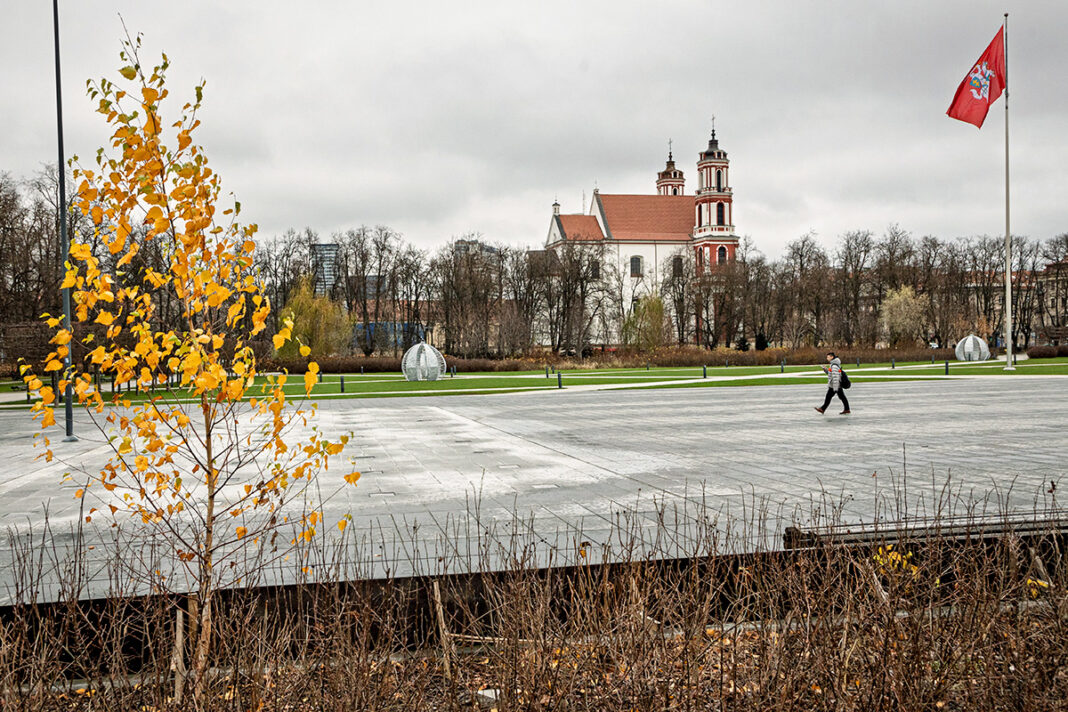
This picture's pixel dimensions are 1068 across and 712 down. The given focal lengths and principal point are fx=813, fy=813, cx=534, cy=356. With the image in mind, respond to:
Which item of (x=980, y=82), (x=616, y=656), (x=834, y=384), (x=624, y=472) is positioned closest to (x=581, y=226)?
(x=980, y=82)

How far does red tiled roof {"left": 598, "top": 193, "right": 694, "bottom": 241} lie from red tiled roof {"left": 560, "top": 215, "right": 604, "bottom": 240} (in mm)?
1811

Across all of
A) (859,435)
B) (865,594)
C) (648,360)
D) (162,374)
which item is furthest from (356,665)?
(648,360)

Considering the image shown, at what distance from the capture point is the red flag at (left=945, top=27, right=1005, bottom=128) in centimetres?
2981

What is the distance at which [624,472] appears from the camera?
10.6 meters

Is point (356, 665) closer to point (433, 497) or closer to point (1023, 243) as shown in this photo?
point (433, 497)

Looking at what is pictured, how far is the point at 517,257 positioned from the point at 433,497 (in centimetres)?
6695

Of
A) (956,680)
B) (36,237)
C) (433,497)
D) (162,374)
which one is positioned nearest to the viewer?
(956,680)

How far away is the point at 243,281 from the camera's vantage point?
400cm

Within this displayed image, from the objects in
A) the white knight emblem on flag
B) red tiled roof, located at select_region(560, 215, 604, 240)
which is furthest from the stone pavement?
red tiled roof, located at select_region(560, 215, 604, 240)

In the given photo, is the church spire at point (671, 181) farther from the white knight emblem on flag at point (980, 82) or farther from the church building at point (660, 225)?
the white knight emblem on flag at point (980, 82)

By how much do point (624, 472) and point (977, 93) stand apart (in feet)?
Answer: 89.0

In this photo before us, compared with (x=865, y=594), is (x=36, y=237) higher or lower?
higher

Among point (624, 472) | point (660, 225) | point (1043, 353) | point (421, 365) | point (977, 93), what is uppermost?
point (660, 225)

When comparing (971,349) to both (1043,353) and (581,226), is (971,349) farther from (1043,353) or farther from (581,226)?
(581,226)
